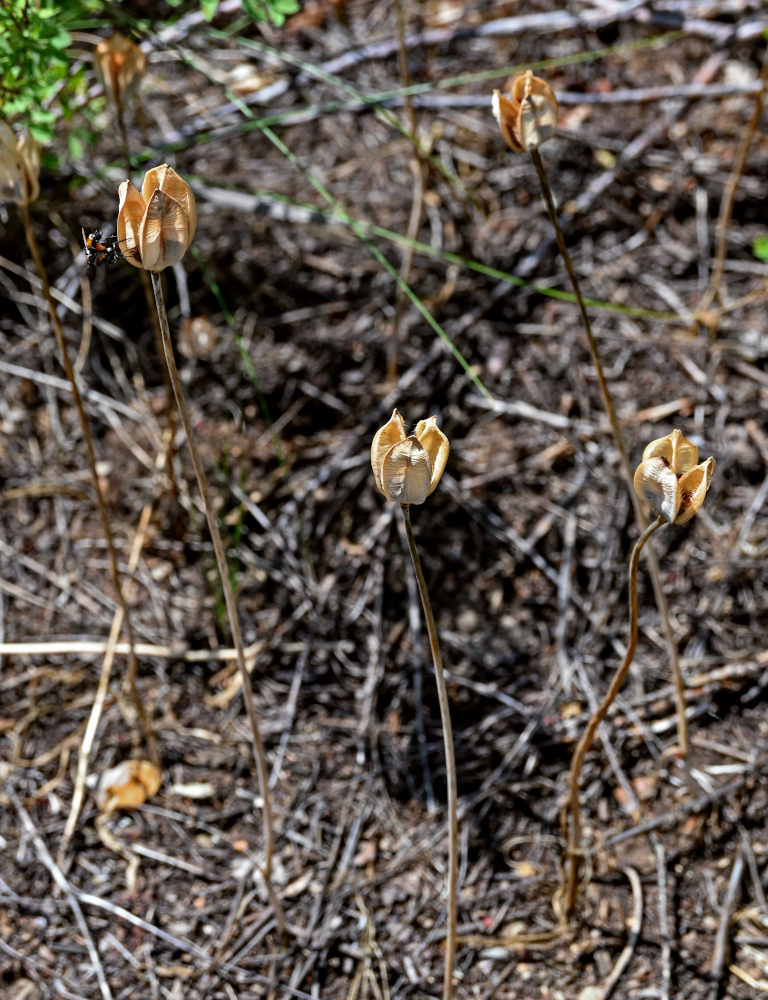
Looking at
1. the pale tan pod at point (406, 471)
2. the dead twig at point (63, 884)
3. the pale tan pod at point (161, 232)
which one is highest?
the pale tan pod at point (161, 232)

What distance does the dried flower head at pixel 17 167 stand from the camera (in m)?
1.37

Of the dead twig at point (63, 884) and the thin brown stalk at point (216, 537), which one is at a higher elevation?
the thin brown stalk at point (216, 537)

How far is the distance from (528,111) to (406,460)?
56cm

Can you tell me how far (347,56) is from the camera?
2.77 metres

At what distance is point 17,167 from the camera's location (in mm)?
1400

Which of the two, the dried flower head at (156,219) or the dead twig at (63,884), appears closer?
the dried flower head at (156,219)

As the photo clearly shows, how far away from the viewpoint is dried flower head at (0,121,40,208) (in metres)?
1.37

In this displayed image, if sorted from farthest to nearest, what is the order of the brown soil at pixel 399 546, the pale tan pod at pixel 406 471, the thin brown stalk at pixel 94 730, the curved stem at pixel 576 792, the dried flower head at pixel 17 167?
the thin brown stalk at pixel 94 730 → the brown soil at pixel 399 546 → the dried flower head at pixel 17 167 → the curved stem at pixel 576 792 → the pale tan pod at pixel 406 471

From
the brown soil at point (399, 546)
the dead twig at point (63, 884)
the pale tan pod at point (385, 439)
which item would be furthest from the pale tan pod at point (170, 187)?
the dead twig at point (63, 884)

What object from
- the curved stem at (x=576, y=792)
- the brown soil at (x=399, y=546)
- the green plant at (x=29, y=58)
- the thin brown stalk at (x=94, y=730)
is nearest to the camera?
the curved stem at (x=576, y=792)

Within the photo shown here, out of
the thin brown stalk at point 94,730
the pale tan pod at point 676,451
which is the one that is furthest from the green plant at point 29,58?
the pale tan pod at point 676,451

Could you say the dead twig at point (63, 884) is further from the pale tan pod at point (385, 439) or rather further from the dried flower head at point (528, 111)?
the dried flower head at point (528, 111)

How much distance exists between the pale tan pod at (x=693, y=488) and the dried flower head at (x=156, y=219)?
0.59m

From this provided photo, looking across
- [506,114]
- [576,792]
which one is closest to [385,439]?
[506,114]
